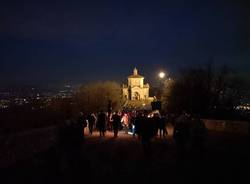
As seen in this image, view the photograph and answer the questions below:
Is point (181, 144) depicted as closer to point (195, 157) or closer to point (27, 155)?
point (195, 157)

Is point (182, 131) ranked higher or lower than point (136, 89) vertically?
lower

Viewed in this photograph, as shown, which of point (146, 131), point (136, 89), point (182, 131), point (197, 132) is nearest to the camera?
point (197, 132)

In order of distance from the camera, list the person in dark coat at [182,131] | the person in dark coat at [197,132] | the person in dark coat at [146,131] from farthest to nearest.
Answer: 1. the person in dark coat at [146,131]
2. the person in dark coat at [182,131]
3. the person in dark coat at [197,132]

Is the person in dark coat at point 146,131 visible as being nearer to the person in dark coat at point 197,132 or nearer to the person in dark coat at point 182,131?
the person in dark coat at point 182,131

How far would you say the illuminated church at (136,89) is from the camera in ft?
511

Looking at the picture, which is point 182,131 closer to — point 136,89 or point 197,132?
point 197,132

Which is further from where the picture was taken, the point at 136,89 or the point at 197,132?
the point at 136,89

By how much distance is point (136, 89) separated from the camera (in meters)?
157

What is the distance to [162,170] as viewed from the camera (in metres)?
13.2

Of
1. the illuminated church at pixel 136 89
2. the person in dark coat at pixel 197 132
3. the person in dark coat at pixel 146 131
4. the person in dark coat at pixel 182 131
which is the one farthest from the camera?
the illuminated church at pixel 136 89

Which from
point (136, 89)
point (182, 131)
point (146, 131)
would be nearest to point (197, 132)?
point (182, 131)

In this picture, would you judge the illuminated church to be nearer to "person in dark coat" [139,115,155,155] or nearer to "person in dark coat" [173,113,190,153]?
"person in dark coat" [139,115,155,155]

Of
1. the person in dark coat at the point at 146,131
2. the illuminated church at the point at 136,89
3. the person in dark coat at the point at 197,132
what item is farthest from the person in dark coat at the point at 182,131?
the illuminated church at the point at 136,89

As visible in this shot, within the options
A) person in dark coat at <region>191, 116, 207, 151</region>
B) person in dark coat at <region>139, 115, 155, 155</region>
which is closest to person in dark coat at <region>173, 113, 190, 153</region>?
person in dark coat at <region>191, 116, 207, 151</region>
